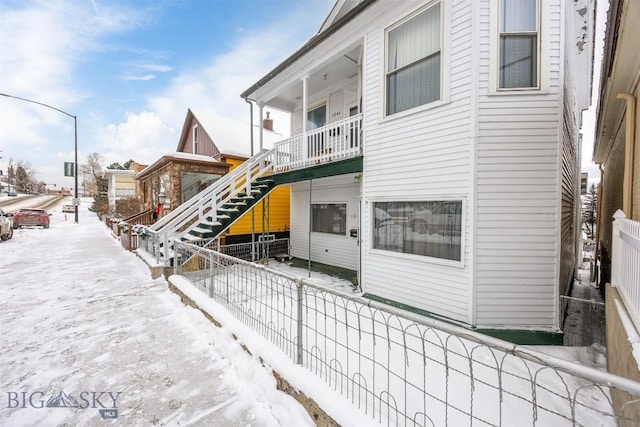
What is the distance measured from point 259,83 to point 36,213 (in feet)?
63.9

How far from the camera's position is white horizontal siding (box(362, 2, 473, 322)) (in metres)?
4.22

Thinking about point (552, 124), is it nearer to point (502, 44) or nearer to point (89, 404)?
point (502, 44)

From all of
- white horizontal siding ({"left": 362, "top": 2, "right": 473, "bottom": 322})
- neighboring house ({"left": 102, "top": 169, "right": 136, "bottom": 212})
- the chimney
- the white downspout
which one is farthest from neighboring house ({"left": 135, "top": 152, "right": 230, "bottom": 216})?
neighboring house ({"left": 102, "top": 169, "right": 136, "bottom": 212})

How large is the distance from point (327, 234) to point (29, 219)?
20.7 metres

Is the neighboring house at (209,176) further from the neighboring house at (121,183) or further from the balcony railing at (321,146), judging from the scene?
the neighboring house at (121,183)

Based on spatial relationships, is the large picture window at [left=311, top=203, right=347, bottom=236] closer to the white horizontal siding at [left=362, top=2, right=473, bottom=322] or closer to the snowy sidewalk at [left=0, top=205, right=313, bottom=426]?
the white horizontal siding at [left=362, top=2, right=473, bottom=322]

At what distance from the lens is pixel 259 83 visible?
849cm

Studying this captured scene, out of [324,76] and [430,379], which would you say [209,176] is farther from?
[430,379]

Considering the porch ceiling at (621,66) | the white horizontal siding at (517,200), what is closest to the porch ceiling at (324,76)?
the white horizontal siding at (517,200)

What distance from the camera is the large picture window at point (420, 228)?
173 inches

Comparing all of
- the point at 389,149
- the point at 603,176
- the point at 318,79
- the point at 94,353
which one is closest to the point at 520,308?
the point at 389,149

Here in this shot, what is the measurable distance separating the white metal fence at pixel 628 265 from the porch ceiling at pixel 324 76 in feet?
18.5

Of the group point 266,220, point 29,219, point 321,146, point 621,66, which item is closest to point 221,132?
point 266,220

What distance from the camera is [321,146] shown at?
714cm
